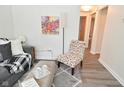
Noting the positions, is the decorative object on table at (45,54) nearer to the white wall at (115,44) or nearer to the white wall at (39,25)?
the white wall at (39,25)

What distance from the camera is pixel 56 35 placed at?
365 centimetres

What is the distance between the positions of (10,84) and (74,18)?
2.58m

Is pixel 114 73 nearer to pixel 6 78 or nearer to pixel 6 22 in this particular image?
pixel 6 78

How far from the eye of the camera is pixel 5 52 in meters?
2.33

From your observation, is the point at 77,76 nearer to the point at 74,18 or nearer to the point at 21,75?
the point at 21,75

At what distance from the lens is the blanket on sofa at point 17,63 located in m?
2.13

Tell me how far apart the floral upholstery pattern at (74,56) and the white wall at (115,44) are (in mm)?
801

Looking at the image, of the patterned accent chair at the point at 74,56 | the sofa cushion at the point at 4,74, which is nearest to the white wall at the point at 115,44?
the patterned accent chair at the point at 74,56

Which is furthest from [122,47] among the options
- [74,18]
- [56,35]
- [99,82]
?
[56,35]

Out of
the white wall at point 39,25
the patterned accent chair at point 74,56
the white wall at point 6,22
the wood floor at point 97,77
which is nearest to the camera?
the wood floor at point 97,77

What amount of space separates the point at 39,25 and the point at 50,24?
371 mm

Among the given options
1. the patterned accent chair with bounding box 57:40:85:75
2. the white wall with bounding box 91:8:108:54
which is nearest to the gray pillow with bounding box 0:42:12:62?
the patterned accent chair with bounding box 57:40:85:75

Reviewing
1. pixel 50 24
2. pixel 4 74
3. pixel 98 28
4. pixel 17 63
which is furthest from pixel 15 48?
pixel 98 28

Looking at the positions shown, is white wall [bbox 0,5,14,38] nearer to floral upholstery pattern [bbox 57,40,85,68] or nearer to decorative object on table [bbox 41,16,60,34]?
decorative object on table [bbox 41,16,60,34]
